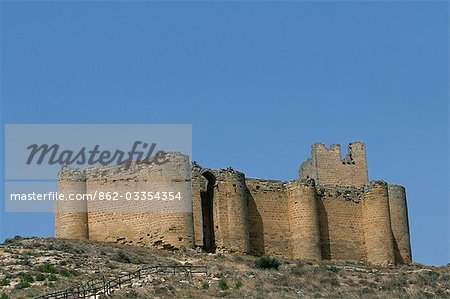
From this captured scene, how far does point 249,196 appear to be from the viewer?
1953 inches

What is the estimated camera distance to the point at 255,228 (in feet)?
162

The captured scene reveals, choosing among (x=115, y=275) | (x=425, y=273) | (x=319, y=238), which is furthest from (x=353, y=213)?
(x=115, y=275)

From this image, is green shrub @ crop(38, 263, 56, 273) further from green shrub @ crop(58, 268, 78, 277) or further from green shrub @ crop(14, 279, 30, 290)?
green shrub @ crop(14, 279, 30, 290)

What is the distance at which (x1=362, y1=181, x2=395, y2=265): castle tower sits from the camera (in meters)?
49.9

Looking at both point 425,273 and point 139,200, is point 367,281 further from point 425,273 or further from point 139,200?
point 139,200

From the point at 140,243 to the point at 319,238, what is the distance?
6.65m

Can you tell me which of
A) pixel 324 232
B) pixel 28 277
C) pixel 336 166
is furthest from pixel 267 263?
pixel 336 166

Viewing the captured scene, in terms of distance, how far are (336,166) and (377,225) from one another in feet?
17.1

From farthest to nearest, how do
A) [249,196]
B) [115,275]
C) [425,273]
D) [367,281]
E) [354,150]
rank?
[354,150] → [249,196] → [425,273] → [367,281] → [115,275]

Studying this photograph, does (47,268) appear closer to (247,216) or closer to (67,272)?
(67,272)

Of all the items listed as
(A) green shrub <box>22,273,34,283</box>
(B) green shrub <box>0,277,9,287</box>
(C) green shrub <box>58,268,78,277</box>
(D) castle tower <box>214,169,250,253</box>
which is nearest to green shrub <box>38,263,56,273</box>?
(C) green shrub <box>58,268,78,277</box>

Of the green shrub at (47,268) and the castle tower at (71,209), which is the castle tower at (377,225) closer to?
the castle tower at (71,209)

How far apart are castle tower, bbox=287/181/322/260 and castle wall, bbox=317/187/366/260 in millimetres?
638

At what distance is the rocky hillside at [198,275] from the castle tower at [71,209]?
67.3 inches
